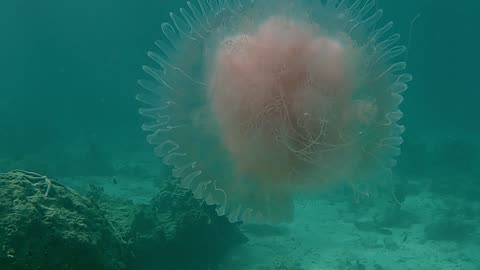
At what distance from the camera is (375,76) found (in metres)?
4.16

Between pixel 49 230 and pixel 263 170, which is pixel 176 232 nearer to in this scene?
pixel 49 230

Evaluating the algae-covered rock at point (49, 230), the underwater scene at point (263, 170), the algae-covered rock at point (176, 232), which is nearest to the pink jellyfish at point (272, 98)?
the underwater scene at point (263, 170)

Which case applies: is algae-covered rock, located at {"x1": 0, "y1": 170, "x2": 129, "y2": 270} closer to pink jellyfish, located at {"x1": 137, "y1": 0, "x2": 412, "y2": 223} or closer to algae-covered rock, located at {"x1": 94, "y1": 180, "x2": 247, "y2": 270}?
pink jellyfish, located at {"x1": 137, "y1": 0, "x2": 412, "y2": 223}

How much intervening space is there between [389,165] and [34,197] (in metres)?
3.71

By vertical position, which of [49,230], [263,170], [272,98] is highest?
[272,98]

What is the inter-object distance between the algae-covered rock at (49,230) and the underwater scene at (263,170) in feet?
0.05

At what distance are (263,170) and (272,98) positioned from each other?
77 centimetres

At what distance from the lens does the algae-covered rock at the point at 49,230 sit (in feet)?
13.4

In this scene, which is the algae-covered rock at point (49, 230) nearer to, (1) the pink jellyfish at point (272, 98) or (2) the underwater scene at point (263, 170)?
(2) the underwater scene at point (263, 170)

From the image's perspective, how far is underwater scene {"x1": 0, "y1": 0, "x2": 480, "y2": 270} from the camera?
3938 millimetres

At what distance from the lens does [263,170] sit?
4.25 metres

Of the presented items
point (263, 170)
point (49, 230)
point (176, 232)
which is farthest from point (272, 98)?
point (176, 232)

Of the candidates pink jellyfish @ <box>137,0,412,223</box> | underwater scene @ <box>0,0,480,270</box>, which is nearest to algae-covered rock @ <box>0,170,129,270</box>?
underwater scene @ <box>0,0,480,270</box>

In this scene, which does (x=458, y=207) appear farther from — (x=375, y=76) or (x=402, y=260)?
(x=375, y=76)
